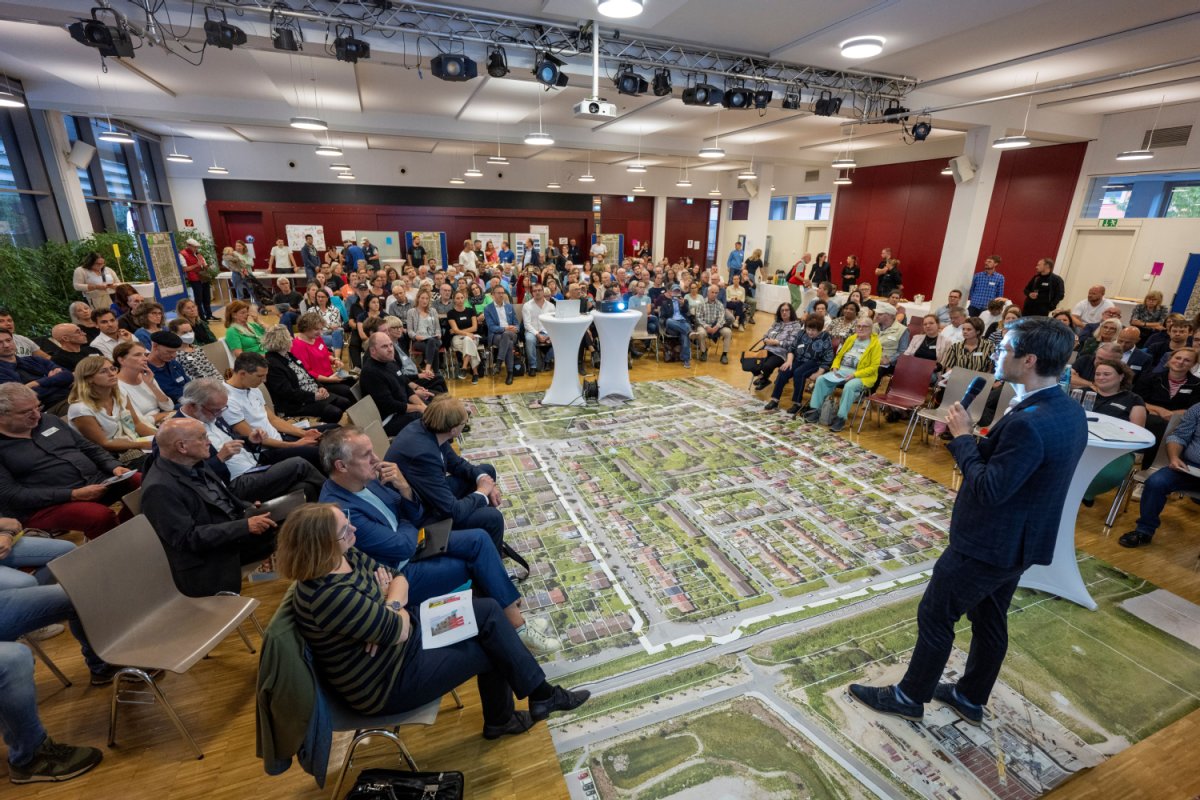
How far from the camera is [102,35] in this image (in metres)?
4.46

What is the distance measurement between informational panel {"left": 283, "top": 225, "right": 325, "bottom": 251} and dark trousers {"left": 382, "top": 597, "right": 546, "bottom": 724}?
1680 cm

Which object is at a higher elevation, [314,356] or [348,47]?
[348,47]

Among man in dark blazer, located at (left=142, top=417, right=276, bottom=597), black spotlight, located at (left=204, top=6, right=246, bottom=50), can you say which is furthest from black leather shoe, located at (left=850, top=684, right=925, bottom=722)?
black spotlight, located at (left=204, top=6, right=246, bottom=50)

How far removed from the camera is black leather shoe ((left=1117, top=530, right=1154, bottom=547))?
372 cm

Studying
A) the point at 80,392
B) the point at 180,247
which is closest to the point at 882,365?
the point at 80,392

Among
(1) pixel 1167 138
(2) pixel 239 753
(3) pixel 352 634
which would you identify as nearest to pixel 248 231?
(2) pixel 239 753

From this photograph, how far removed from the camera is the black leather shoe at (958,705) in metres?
2.33

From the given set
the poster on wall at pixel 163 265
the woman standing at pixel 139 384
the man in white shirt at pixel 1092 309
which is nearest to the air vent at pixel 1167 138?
the man in white shirt at pixel 1092 309

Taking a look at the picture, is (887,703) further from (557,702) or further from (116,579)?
(116,579)

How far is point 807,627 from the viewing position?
2.93m

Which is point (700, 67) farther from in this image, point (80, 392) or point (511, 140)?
point (80, 392)

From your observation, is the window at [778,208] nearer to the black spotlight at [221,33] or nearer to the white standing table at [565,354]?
the white standing table at [565,354]

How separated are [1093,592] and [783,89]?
6987 mm

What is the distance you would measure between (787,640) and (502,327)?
5.88 m
